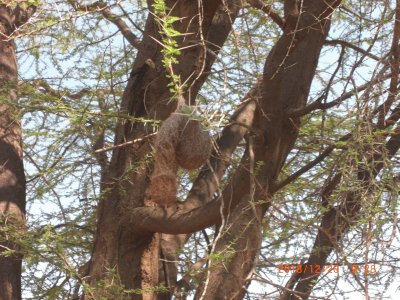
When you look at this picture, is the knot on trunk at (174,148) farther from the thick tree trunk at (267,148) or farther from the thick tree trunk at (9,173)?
the thick tree trunk at (9,173)

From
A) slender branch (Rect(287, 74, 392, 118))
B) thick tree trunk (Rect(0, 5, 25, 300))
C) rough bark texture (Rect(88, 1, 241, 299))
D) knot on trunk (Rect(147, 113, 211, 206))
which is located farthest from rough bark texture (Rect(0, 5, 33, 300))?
slender branch (Rect(287, 74, 392, 118))

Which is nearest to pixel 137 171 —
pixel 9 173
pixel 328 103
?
pixel 9 173

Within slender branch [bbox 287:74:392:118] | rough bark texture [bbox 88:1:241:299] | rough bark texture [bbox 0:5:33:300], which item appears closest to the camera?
slender branch [bbox 287:74:392:118]

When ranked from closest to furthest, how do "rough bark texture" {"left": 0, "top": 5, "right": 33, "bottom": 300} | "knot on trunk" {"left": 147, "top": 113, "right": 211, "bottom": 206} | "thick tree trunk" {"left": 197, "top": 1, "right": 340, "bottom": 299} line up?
"knot on trunk" {"left": 147, "top": 113, "right": 211, "bottom": 206} < "thick tree trunk" {"left": 197, "top": 1, "right": 340, "bottom": 299} < "rough bark texture" {"left": 0, "top": 5, "right": 33, "bottom": 300}

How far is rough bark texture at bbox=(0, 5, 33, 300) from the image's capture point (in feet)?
18.1

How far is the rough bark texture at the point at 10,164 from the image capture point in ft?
18.1

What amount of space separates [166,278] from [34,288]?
4.06 feet

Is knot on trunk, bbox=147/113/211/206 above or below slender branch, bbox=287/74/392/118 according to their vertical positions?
below

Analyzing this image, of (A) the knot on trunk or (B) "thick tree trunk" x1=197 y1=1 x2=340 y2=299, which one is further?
(B) "thick tree trunk" x1=197 y1=1 x2=340 y2=299

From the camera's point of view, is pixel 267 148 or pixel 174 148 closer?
pixel 174 148

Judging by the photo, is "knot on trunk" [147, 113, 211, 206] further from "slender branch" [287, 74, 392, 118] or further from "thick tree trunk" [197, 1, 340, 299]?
"slender branch" [287, 74, 392, 118]

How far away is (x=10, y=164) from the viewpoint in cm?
597

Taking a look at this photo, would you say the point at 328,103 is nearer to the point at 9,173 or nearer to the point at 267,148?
the point at 267,148
